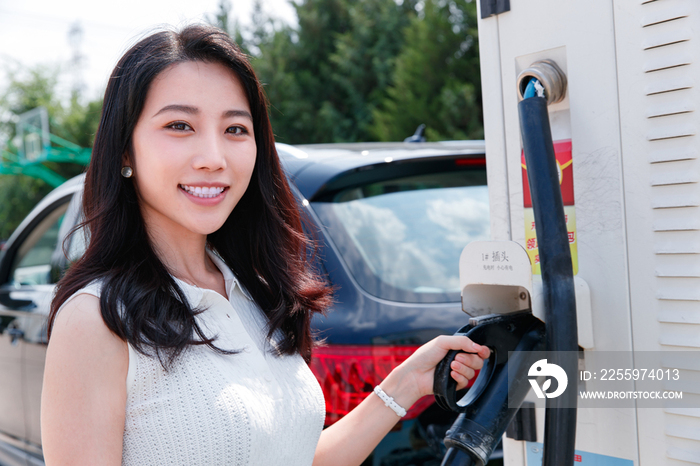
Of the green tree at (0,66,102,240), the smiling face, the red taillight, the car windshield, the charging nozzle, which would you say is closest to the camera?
the charging nozzle

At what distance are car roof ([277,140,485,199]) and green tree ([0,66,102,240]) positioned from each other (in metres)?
24.1

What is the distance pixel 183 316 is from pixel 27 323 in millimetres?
2270

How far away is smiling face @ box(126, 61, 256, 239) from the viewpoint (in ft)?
4.26

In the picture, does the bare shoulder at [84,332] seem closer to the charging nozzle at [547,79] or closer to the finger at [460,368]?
the finger at [460,368]

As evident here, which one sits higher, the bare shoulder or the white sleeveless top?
the bare shoulder

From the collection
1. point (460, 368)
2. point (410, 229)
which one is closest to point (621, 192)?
point (460, 368)

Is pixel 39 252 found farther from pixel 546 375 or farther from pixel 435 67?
pixel 435 67

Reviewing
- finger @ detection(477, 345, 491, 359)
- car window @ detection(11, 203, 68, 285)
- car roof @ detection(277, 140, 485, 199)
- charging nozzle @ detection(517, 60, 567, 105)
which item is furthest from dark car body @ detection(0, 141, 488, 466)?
charging nozzle @ detection(517, 60, 567, 105)

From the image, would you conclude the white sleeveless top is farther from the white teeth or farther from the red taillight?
the red taillight

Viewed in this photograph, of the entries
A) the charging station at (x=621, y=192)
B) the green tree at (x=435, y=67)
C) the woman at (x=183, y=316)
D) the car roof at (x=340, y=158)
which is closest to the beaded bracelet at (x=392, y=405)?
the woman at (x=183, y=316)

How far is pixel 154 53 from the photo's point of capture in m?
1.36

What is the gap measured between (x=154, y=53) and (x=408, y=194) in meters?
1.23

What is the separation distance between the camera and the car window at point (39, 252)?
360 cm

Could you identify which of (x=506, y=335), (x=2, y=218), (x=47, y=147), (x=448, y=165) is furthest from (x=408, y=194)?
(x=2, y=218)
